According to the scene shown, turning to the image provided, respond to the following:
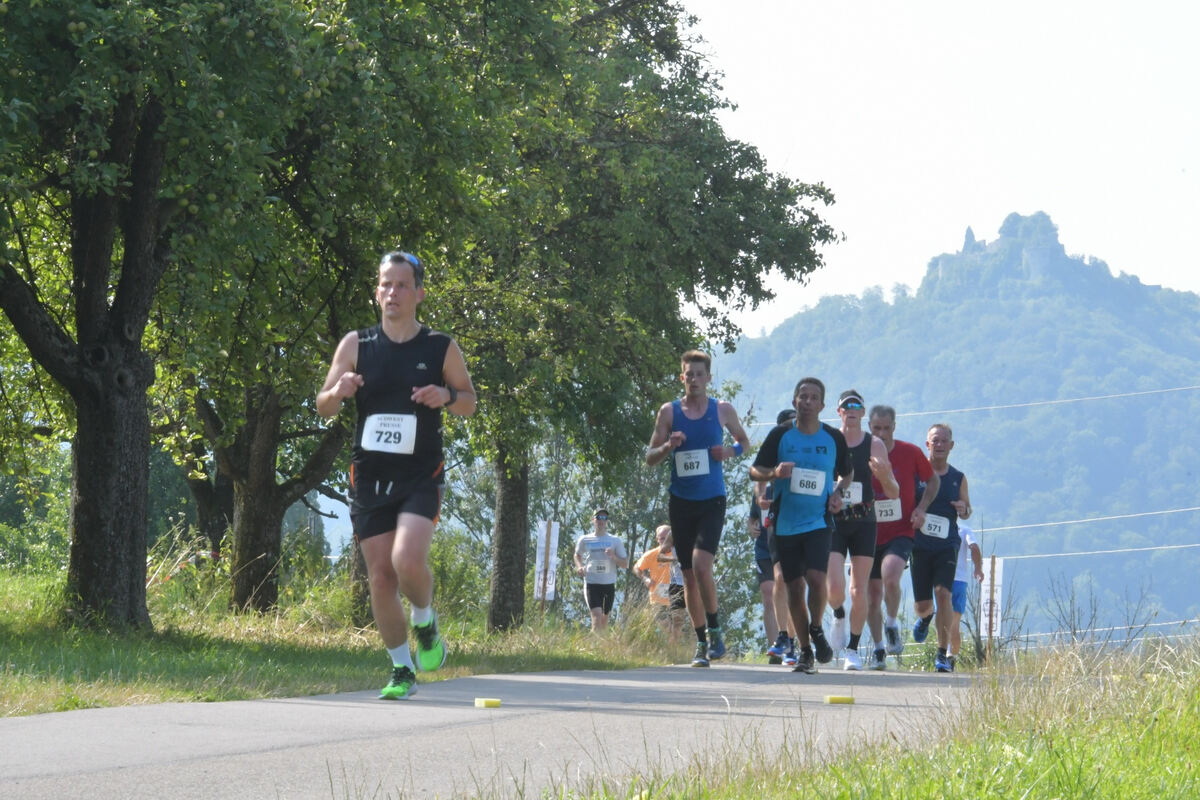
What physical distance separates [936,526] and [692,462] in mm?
3151

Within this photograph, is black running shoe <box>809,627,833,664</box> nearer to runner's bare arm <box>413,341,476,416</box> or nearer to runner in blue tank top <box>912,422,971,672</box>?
runner in blue tank top <box>912,422,971,672</box>

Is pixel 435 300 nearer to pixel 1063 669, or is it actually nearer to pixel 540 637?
pixel 540 637

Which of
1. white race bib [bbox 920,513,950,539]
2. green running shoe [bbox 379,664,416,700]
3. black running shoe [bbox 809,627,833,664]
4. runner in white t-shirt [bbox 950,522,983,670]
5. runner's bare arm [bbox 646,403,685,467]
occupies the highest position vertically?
runner's bare arm [bbox 646,403,685,467]

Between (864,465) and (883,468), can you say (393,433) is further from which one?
(883,468)

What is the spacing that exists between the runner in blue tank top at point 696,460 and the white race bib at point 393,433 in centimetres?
475

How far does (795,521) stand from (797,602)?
582mm

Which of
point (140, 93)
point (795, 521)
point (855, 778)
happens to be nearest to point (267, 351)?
point (140, 93)

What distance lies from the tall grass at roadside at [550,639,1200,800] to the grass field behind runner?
3356mm

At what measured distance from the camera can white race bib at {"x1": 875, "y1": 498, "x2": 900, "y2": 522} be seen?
575 inches

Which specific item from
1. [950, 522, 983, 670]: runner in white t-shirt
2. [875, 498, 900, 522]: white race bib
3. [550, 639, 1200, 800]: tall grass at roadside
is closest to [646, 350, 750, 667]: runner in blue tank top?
[875, 498, 900, 522]: white race bib

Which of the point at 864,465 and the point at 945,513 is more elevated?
the point at 864,465

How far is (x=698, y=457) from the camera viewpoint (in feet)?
42.3

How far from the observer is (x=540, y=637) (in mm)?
16797

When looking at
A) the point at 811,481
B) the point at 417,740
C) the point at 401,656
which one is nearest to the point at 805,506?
Answer: the point at 811,481
